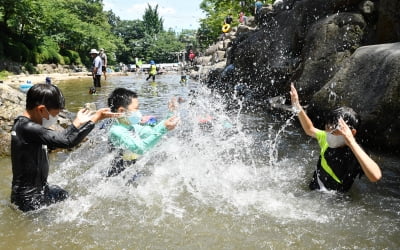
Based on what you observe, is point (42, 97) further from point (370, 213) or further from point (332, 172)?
point (370, 213)

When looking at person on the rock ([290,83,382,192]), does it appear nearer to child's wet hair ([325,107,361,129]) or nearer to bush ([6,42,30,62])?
child's wet hair ([325,107,361,129])

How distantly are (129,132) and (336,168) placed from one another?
233 centimetres

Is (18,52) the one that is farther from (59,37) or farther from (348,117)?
(348,117)

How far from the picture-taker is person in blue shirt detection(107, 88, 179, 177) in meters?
3.98

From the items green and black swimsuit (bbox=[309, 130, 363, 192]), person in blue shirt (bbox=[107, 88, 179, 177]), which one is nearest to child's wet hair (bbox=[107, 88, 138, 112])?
person in blue shirt (bbox=[107, 88, 179, 177])

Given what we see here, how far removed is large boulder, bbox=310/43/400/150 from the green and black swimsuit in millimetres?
2082

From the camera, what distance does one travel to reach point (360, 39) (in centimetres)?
905

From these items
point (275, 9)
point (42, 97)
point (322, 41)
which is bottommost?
point (42, 97)

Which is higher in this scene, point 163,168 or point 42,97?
point 42,97

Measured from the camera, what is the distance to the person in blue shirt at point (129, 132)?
3980mm

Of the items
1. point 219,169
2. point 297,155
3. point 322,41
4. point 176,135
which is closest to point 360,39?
point 322,41

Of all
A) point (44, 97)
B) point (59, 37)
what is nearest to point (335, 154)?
point (44, 97)

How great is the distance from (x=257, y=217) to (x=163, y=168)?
199 centimetres

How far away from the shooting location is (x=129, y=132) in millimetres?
4141
